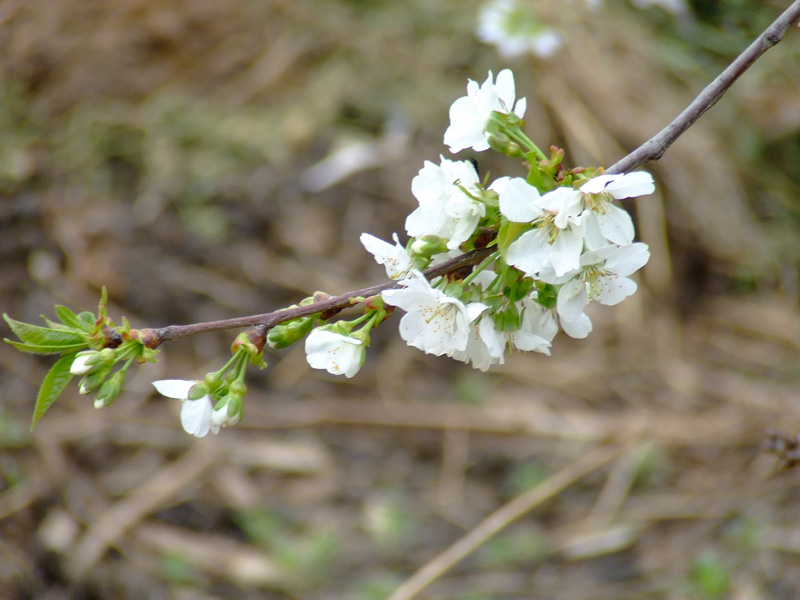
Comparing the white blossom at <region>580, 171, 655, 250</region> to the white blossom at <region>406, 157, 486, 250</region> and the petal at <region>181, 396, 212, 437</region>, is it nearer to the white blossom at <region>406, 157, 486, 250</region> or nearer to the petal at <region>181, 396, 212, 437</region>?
the white blossom at <region>406, 157, 486, 250</region>

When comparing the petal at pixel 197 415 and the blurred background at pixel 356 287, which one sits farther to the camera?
the blurred background at pixel 356 287

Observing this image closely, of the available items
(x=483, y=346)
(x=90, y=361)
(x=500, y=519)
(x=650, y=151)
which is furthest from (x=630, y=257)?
(x=500, y=519)

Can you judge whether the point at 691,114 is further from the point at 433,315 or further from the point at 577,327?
the point at 433,315

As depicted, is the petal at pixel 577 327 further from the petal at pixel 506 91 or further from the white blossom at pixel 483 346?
the petal at pixel 506 91

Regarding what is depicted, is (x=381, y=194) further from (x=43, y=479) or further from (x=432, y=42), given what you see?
(x=43, y=479)

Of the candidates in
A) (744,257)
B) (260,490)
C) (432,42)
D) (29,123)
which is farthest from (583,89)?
(29,123)

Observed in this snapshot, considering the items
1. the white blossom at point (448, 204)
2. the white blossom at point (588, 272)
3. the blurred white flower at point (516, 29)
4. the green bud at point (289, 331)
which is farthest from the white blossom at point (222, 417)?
the blurred white flower at point (516, 29)
